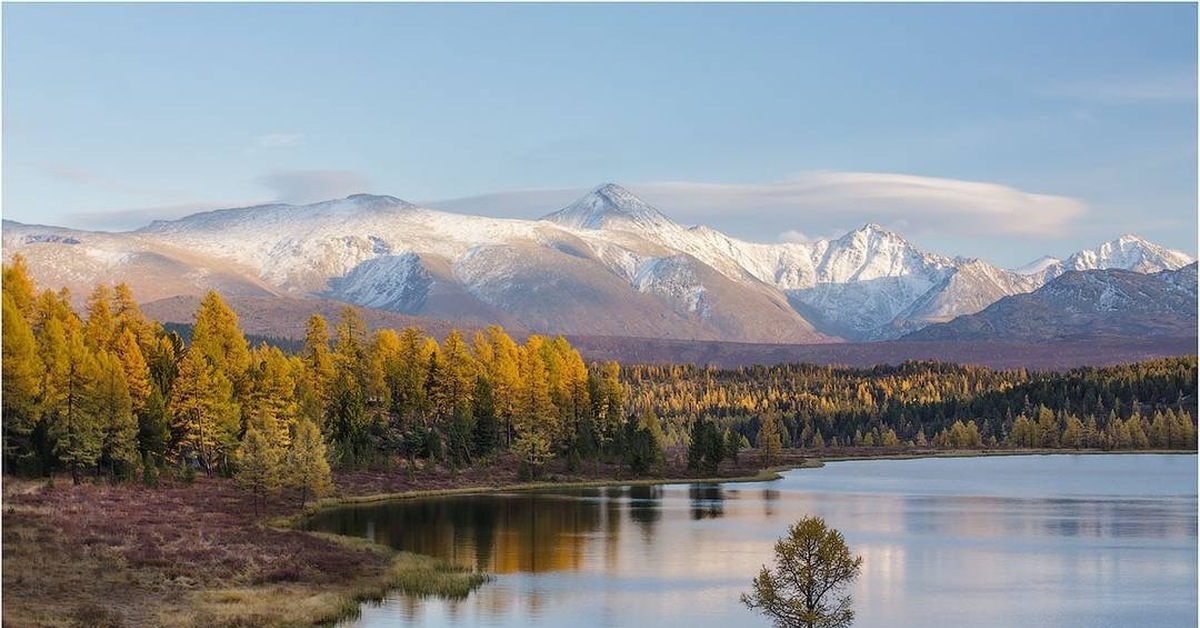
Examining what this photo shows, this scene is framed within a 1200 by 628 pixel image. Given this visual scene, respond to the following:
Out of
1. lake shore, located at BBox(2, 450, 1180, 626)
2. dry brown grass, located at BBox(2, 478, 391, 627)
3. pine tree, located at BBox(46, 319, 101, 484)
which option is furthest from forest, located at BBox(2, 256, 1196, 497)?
dry brown grass, located at BBox(2, 478, 391, 627)

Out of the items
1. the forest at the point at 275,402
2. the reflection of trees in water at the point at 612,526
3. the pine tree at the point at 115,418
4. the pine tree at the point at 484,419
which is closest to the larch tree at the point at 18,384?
the forest at the point at 275,402

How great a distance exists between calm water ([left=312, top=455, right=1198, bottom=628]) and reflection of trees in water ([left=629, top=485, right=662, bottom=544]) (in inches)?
11.2

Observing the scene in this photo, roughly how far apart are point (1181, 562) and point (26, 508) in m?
78.8

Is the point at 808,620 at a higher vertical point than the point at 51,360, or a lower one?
lower

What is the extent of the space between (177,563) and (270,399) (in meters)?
64.3

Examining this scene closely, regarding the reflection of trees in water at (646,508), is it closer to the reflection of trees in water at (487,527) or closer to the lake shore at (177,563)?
the reflection of trees in water at (487,527)

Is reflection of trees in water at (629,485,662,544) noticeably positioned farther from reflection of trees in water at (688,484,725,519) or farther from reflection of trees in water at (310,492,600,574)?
reflection of trees in water at (310,492,600,574)

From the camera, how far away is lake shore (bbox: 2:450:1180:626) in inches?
2515

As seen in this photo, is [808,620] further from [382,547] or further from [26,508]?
[26,508]

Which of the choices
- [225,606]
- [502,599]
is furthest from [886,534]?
[225,606]

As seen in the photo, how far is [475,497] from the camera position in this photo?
145 metres

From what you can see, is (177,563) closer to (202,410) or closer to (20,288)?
(20,288)

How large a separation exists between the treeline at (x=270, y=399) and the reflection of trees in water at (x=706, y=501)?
37.6 feet

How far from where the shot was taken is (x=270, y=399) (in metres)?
140
